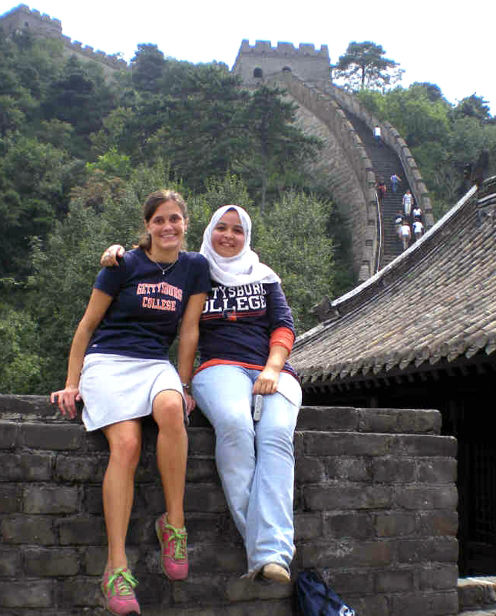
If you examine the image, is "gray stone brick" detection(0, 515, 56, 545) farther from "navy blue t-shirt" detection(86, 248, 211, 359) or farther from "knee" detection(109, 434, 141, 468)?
"navy blue t-shirt" detection(86, 248, 211, 359)

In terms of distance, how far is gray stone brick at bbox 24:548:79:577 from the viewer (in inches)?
145

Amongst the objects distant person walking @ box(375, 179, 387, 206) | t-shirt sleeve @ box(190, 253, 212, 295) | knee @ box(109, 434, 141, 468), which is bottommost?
knee @ box(109, 434, 141, 468)

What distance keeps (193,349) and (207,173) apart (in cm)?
3148

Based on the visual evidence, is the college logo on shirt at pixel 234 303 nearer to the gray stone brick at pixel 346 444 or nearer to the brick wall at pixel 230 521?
the brick wall at pixel 230 521

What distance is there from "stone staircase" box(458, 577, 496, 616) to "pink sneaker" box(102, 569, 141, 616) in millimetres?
2169

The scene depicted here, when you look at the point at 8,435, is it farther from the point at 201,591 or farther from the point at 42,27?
the point at 42,27

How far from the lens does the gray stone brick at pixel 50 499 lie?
147 inches

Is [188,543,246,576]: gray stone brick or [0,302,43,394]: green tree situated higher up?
[0,302,43,394]: green tree

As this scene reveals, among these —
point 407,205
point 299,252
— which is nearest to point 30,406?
point 299,252

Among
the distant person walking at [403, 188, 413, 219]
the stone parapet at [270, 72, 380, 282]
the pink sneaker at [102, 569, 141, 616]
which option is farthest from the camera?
the distant person walking at [403, 188, 413, 219]

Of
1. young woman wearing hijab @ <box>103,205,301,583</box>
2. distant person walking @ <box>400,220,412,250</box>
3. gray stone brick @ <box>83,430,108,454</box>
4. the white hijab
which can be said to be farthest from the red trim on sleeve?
distant person walking @ <box>400,220,412,250</box>

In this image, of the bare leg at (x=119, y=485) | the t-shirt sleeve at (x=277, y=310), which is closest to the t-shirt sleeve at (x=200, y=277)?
the t-shirt sleeve at (x=277, y=310)

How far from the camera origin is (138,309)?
12.9ft

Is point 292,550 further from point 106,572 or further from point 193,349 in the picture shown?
point 193,349
